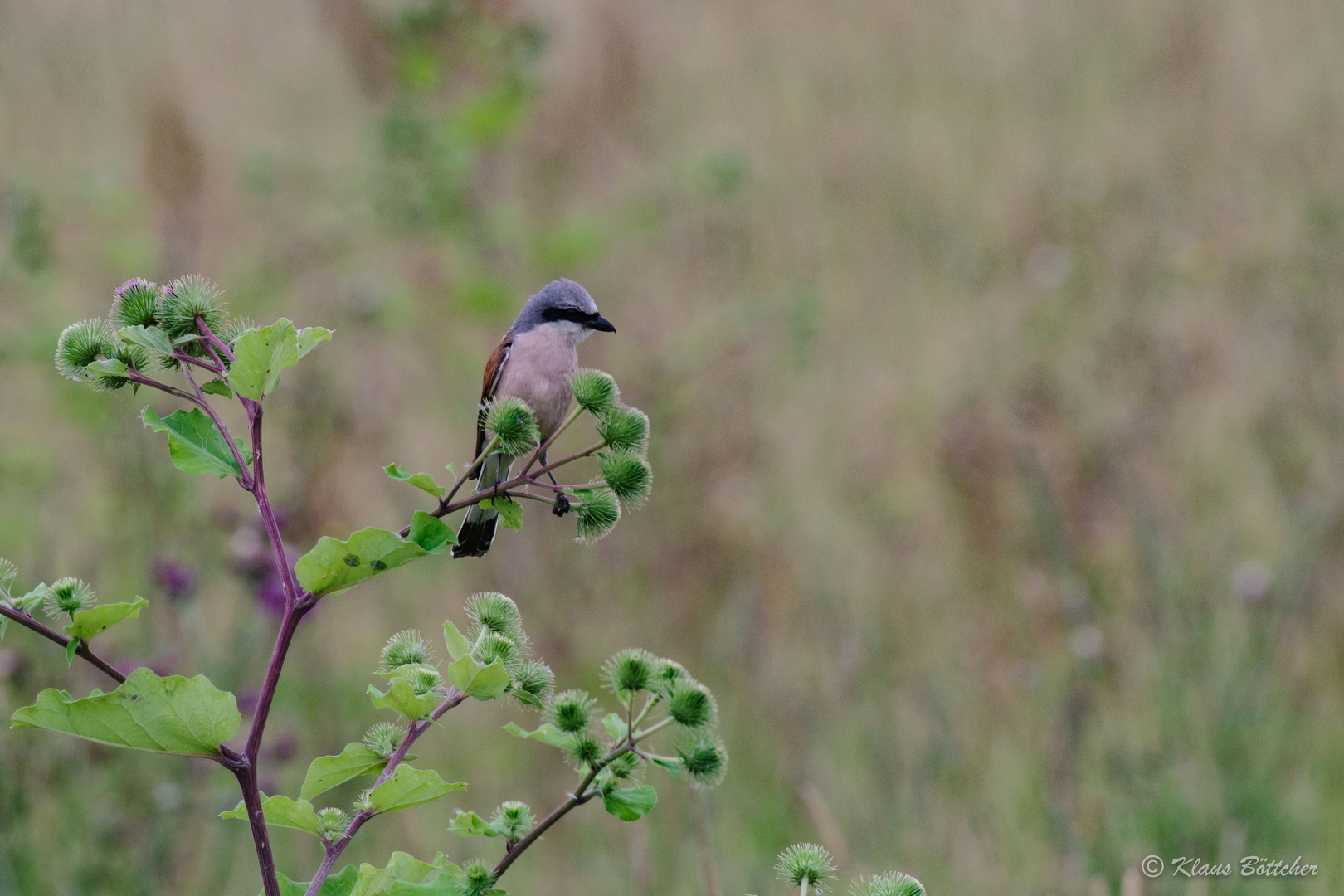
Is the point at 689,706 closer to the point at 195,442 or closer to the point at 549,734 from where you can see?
the point at 549,734

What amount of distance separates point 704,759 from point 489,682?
0.33 metres

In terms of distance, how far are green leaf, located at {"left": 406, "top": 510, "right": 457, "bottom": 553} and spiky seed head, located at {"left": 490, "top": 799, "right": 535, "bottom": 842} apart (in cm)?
36

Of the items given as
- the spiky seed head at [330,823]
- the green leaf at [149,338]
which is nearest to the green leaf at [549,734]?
the spiky seed head at [330,823]

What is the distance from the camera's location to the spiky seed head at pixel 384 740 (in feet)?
5.14

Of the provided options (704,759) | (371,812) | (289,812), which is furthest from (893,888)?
(289,812)

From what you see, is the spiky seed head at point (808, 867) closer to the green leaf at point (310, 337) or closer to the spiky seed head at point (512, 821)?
the spiky seed head at point (512, 821)

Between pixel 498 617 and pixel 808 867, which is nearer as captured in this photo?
pixel 808 867

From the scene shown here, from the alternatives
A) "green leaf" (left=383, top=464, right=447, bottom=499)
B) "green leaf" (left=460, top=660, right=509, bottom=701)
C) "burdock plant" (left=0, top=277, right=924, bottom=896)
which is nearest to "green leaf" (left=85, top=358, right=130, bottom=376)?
"burdock plant" (left=0, top=277, right=924, bottom=896)

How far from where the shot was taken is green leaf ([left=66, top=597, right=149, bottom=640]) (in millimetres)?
1399

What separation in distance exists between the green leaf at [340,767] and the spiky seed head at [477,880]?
0.60 ft

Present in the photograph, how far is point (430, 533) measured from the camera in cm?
155

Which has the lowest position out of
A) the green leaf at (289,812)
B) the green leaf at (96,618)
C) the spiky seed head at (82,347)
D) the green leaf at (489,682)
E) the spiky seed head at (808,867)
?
the spiky seed head at (808,867)

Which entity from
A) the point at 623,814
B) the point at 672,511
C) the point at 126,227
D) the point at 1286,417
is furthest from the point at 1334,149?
the point at 623,814

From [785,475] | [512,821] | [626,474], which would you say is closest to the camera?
[512,821]
